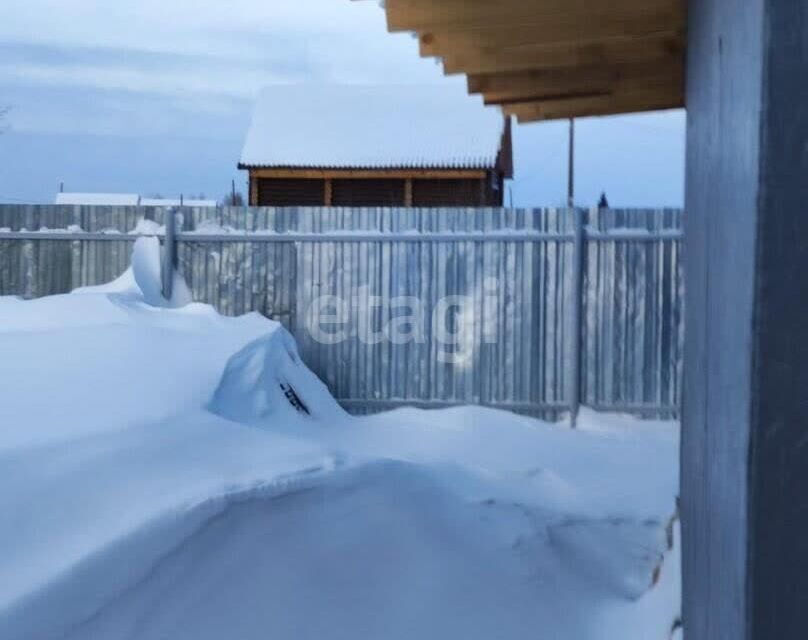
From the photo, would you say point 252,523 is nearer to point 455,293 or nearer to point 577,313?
point 455,293

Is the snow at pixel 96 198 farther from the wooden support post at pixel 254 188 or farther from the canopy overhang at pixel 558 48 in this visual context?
the canopy overhang at pixel 558 48

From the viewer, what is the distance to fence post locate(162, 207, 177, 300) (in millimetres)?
9781

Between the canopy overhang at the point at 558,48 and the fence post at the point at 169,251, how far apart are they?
4.55m

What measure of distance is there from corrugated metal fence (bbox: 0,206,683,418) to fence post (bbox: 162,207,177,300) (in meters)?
0.05

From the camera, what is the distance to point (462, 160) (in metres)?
19.6

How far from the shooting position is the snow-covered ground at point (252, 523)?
12.8 feet

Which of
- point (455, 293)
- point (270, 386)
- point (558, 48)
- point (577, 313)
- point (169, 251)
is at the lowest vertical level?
point (270, 386)

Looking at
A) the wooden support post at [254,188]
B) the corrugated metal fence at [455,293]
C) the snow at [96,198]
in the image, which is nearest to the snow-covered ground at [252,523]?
the corrugated metal fence at [455,293]

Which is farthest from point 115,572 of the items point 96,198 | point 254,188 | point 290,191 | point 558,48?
point 96,198

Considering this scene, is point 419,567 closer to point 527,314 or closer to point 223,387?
point 223,387

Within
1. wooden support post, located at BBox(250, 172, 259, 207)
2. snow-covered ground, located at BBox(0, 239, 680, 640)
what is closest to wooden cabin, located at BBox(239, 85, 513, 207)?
wooden support post, located at BBox(250, 172, 259, 207)

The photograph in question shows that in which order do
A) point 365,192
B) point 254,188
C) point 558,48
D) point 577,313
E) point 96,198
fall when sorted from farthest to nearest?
point 96,198 → point 365,192 → point 254,188 → point 577,313 → point 558,48

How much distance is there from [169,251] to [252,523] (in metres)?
5.71

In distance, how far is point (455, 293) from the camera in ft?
31.2
